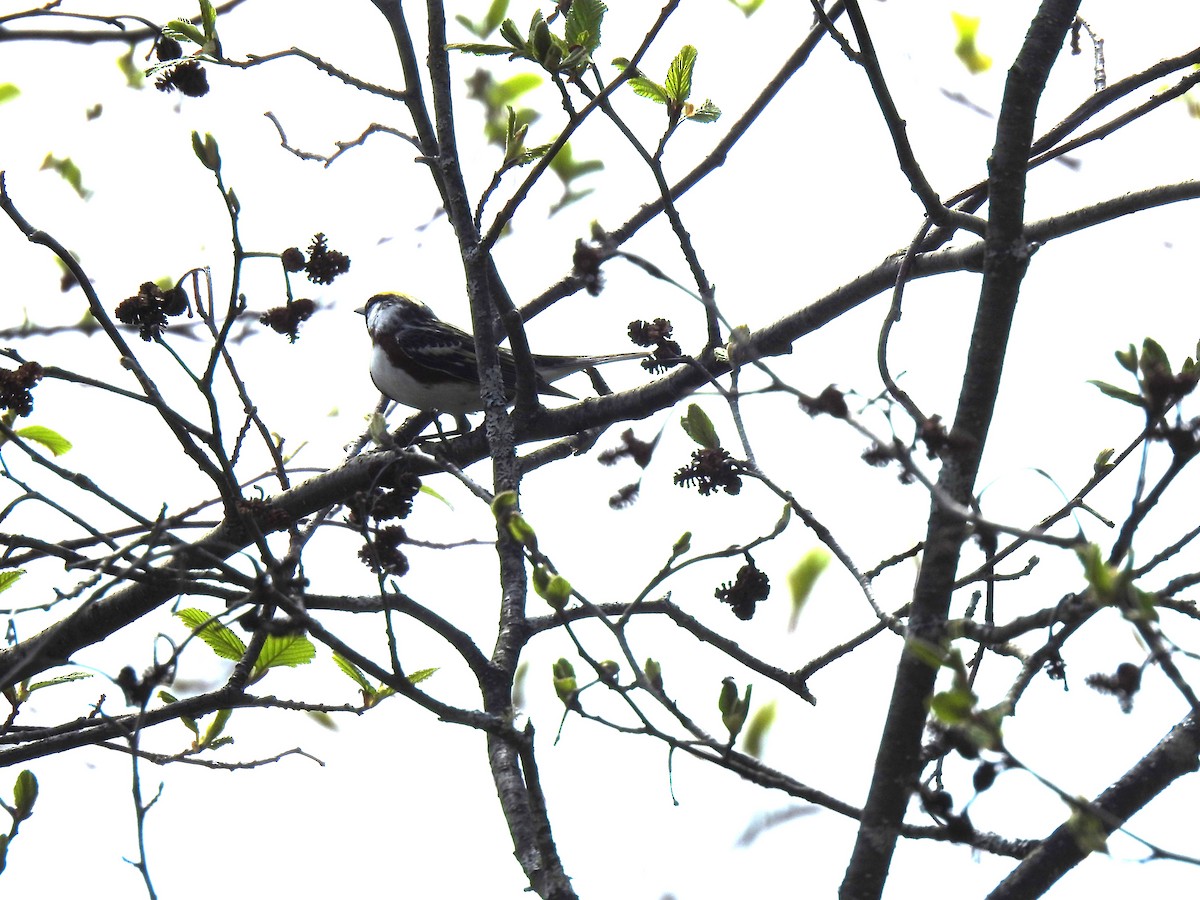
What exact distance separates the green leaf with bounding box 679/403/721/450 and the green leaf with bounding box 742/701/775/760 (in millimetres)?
755

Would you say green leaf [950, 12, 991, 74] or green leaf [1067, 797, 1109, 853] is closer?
green leaf [1067, 797, 1109, 853]

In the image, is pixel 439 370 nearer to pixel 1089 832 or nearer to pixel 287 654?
pixel 287 654

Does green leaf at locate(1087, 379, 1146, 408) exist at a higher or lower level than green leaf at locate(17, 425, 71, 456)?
lower

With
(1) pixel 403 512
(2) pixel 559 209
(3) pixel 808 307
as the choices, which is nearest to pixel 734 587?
(1) pixel 403 512

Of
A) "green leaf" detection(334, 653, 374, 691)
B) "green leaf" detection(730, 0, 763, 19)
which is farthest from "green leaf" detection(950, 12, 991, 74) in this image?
"green leaf" detection(334, 653, 374, 691)

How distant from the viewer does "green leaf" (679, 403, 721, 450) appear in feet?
11.4

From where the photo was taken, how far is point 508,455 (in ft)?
12.9

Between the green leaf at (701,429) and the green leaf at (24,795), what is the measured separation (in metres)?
2.48

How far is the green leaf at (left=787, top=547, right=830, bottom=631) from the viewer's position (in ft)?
12.9

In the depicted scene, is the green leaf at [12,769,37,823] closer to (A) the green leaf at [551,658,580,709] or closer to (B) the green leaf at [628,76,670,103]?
(A) the green leaf at [551,658,580,709]

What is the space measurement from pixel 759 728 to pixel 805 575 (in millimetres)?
739

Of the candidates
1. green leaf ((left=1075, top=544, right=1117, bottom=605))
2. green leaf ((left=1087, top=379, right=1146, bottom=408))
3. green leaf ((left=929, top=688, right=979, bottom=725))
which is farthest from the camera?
green leaf ((left=1087, top=379, right=1146, bottom=408))

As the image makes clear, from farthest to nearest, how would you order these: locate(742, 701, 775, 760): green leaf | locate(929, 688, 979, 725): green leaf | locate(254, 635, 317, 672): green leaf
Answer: locate(254, 635, 317, 672): green leaf < locate(742, 701, 775, 760): green leaf < locate(929, 688, 979, 725): green leaf

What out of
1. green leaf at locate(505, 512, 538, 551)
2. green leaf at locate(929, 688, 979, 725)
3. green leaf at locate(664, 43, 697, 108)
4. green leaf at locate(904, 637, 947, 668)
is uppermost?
green leaf at locate(664, 43, 697, 108)
